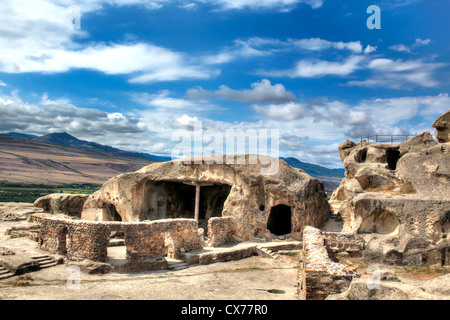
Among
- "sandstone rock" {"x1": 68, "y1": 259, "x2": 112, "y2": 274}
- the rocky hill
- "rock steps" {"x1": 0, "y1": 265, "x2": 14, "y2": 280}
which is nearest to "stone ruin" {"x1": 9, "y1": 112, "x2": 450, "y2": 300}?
"sandstone rock" {"x1": 68, "y1": 259, "x2": 112, "y2": 274}

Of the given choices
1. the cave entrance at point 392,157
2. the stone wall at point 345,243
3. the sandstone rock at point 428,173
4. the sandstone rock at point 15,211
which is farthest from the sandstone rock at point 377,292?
the sandstone rock at point 15,211

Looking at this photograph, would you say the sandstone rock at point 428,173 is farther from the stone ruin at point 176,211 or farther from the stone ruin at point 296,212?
the stone ruin at point 176,211

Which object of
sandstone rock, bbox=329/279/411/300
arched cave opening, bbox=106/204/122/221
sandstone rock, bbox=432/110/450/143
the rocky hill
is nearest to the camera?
sandstone rock, bbox=329/279/411/300

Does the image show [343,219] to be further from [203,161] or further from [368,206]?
[203,161]

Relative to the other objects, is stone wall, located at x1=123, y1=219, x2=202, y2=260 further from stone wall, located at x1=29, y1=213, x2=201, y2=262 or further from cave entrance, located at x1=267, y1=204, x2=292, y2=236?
cave entrance, located at x1=267, y1=204, x2=292, y2=236

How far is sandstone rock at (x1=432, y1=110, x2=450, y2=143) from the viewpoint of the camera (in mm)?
25156

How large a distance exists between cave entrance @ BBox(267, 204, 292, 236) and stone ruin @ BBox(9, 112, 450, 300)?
0.25 ft

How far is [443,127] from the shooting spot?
25344 mm

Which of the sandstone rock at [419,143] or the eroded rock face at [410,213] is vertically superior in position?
the sandstone rock at [419,143]

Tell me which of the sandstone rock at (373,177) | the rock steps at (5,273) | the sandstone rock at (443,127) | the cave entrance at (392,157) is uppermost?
the sandstone rock at (443,127)

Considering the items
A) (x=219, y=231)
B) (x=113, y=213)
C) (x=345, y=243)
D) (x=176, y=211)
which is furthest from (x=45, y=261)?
(x=176, y=211)

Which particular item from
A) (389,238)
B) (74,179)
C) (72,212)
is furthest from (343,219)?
(74,179)

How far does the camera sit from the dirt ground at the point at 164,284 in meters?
13.2

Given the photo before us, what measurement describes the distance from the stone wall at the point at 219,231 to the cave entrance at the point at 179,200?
212 inches
